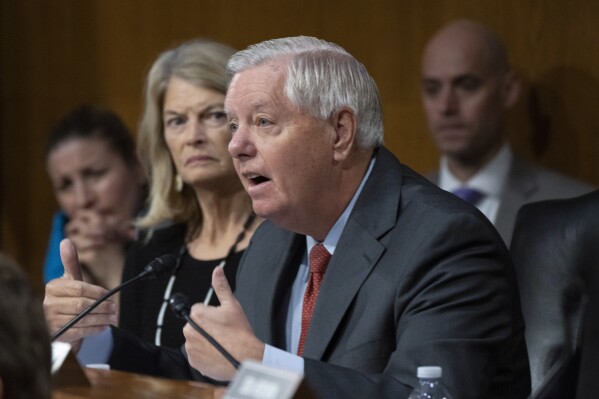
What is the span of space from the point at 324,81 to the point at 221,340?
739 millimetres

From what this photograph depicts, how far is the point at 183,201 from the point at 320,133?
1.35m

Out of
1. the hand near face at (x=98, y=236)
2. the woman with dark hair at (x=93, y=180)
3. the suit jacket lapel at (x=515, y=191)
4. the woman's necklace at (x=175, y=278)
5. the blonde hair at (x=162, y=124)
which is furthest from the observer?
the woman with dark hair at (x=93, y=180)

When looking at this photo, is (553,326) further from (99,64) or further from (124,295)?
(99,64)

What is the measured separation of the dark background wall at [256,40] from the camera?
16.2 ft

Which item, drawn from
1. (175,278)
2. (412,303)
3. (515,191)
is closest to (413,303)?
(412,303)

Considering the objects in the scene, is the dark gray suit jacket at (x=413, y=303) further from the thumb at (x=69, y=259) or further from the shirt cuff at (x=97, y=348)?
the thumb at (x=69, y=259)

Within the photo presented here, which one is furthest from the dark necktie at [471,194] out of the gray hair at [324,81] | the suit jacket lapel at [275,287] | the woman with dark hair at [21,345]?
the woman with dark hair at [21,345]

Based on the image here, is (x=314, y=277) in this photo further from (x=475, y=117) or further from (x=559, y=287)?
(x=475, y=117)

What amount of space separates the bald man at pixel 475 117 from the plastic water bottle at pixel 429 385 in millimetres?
2282

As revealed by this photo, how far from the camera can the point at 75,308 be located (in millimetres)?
2982

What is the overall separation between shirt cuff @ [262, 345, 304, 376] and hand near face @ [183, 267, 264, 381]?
15 mm

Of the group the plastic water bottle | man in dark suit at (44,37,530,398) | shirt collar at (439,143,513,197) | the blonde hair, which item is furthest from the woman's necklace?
the plastic water bottle

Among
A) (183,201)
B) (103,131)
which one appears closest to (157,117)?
(183,201)

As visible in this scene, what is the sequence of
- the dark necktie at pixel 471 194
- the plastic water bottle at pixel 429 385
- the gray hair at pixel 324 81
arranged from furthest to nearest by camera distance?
the dark necktie at pixel 471 194 < the gray hair at pixel 324 81 < the plastic water bottle at pixel 429 385
